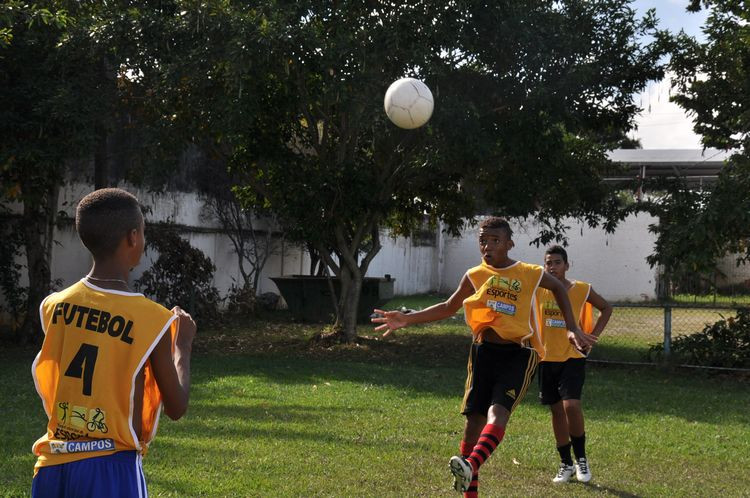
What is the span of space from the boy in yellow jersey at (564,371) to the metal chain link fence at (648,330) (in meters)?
6.46

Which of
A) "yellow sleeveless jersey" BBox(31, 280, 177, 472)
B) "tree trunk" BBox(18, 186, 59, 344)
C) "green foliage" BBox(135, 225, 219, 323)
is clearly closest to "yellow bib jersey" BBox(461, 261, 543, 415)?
"yellow sleeveless jersey" BBox(31, 280, 177, 472)

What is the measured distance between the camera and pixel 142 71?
14.2 m

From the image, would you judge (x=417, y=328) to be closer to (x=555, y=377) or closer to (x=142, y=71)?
(x=142, y=71)

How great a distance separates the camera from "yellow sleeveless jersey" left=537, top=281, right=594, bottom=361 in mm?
7301

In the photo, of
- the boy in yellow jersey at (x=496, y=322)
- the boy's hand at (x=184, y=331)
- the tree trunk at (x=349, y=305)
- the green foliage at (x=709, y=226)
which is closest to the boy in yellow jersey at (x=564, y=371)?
the boy in yellow jersey at (x=496, y=322)

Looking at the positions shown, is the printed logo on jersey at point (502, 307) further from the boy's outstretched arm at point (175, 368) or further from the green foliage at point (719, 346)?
the green foliage at point (719, 346)

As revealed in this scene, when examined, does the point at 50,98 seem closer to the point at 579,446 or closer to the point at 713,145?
the point at 579,446

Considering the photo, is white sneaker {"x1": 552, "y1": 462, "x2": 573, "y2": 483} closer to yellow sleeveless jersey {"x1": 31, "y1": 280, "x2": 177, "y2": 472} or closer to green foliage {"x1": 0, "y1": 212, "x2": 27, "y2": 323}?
yellow sleeveless jersey {"x1": 31, "y1": 280, "x2": 177, "y2": 472}

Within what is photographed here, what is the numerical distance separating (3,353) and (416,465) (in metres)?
9.82

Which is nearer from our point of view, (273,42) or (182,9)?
(273,42)

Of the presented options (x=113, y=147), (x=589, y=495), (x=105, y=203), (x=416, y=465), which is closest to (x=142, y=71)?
(x=113, y=147)

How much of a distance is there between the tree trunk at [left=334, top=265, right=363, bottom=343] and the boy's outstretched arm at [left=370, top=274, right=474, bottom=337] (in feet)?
34.1

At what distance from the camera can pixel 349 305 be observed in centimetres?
1680

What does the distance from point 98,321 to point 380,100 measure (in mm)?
10179
